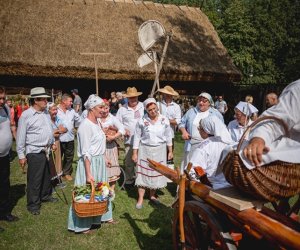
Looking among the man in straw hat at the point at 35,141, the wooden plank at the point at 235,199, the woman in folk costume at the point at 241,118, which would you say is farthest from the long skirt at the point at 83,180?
the woman in folk costume at the point at 241,118

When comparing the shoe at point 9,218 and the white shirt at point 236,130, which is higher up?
the white shirt at point 236,130

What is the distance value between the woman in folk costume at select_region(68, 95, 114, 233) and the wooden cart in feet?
4.33

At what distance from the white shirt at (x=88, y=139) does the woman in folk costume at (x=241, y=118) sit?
2.55m

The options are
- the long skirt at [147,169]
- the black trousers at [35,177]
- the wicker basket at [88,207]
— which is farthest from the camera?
the long skirt at [147,169]

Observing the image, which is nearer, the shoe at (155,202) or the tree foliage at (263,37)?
the shoe at (155,202)

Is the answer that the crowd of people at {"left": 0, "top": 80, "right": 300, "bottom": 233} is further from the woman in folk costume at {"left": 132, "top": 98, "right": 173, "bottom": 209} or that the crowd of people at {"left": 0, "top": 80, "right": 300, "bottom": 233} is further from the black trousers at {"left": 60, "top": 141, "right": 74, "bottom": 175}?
the black trousers at {"left": 60, "top": 141, "right": 74, "bottom": 175}

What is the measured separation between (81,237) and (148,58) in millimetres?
3959

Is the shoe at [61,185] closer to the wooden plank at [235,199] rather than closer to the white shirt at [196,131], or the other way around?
the white shirt at [196,131]

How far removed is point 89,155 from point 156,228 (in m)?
1.50

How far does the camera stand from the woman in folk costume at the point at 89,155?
381cm

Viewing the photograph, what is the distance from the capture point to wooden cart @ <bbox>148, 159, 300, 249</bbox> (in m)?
1.51

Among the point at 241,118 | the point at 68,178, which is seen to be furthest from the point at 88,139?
the point at 68,178

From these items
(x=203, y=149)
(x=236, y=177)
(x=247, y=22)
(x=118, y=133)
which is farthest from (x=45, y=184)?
(x=247, y=22)

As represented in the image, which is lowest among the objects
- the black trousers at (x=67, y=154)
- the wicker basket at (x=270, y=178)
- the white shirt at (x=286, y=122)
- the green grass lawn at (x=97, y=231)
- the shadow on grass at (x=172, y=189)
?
the shadow on grass at (x=172, y=189)
